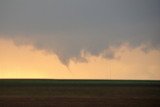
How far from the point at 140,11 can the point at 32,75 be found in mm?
1373

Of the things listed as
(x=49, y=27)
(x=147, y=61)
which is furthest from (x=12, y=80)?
(x=147, y=61)

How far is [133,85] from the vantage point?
2.72m

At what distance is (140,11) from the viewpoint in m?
2.72

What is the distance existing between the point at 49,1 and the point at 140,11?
1.00 meters

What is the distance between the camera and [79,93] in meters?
2.68

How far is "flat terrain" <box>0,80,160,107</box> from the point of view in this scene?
8.59 feet

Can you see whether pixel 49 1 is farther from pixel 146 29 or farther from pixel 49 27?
pixel 146 29

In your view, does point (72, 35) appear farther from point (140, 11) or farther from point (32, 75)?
point (140, 11)

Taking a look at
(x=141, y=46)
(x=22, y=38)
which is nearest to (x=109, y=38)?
(x=141, y=46)

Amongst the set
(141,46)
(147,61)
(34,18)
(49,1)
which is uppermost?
(49,1)

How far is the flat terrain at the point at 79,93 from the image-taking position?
262 centimetres

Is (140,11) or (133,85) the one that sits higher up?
(140,11)

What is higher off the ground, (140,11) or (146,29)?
(140,11)

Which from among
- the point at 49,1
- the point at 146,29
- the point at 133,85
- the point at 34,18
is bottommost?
the point at 133,85
